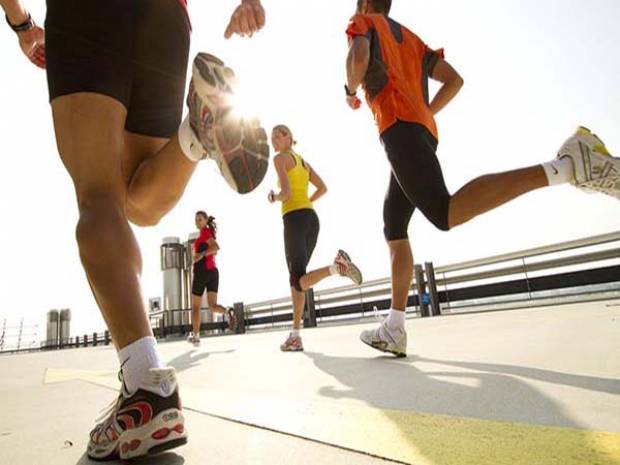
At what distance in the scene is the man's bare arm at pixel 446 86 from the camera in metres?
2.61

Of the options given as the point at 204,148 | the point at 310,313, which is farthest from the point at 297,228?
the point at 310,313

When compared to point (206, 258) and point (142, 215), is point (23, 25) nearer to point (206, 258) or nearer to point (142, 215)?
point (142, 215)

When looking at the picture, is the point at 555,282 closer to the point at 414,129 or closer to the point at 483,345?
the point at 483,345

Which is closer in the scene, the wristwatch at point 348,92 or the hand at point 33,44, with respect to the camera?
the hand at point 33,44

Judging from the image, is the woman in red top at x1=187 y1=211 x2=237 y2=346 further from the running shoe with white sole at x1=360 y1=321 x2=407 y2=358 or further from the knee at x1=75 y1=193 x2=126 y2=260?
the knee at x1=75 y1=193 x2=126 y2=260

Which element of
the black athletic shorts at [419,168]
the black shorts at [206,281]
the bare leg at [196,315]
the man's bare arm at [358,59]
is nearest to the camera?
the black athletic shorts at [419,168]

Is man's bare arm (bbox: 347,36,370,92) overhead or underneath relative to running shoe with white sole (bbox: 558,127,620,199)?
overhead

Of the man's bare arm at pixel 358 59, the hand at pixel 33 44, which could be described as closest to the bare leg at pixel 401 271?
the man's bare arm at pixel 358 59

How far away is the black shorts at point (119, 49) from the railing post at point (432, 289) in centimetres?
771

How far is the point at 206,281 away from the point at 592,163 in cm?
563

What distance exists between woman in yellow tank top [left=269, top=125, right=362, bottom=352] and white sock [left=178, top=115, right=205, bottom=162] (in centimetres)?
227

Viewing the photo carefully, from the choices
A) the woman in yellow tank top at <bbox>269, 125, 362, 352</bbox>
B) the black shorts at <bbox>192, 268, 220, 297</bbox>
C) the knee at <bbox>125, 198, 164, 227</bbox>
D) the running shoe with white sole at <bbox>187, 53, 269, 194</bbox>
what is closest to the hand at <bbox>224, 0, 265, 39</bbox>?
the running shoe with white sole at <bbox>187, 53, 269, 194</bbox>

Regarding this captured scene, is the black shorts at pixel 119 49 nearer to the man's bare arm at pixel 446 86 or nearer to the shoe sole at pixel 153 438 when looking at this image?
the shoe sole at pixel 153 438

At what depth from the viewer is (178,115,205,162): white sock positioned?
129 cm
